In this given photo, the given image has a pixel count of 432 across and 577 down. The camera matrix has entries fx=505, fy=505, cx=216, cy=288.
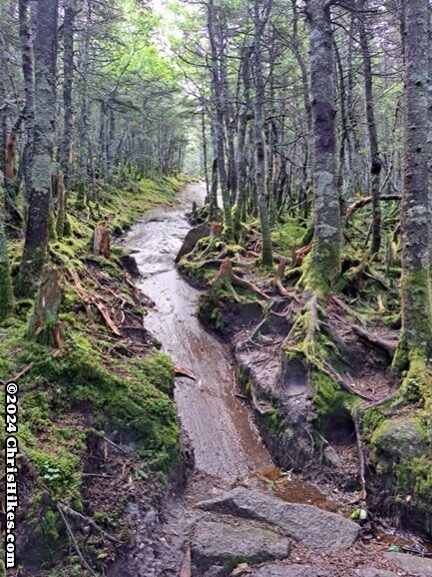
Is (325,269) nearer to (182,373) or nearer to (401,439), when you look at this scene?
(182,373)

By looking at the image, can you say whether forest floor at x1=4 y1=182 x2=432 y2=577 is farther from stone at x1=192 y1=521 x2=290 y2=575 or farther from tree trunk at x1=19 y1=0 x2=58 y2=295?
tree trunk at x1=19 y1=0 x2=58 y2=295

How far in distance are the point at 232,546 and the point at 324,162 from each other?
22.7 feet

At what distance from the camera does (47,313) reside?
605cm

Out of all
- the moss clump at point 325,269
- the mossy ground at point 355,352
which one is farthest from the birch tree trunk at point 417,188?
the moss clump at point 325,269

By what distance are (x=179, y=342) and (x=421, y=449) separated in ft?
19.0

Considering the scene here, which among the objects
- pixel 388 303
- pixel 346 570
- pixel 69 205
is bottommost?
pixel 346 570

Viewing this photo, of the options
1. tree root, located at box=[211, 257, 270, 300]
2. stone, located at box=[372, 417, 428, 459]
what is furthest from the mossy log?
tree root, located at box=[211, 257, 270, 300]

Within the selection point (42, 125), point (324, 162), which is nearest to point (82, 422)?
point (42, 125)

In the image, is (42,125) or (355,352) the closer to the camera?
(42,125)

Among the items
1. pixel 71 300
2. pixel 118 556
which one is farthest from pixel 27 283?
pixel 118 556

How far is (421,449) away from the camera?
5762 mm

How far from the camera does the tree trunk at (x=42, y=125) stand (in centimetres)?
745

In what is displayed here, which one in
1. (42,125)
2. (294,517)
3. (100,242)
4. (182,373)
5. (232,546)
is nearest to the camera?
(232,546)

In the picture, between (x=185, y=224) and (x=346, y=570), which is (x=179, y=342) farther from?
(x=185, y=224)
